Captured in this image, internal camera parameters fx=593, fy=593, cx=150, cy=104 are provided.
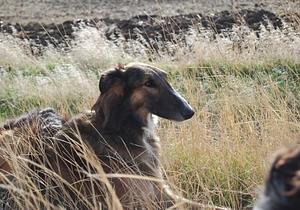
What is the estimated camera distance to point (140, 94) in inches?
169

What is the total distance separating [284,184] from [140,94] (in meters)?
2.80

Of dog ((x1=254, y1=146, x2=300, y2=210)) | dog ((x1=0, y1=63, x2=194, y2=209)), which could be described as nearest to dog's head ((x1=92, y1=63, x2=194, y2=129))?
dog ((x1=0, y1=63, x2=194, y2=209))

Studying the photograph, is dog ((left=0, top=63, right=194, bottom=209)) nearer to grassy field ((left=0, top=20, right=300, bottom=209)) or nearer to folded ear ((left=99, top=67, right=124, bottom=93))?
folded ear ((left=99, top=67, right=124, bottom=93))

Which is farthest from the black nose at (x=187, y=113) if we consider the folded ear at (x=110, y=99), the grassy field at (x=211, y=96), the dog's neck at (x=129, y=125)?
the folded ear at (x=110, y=99)

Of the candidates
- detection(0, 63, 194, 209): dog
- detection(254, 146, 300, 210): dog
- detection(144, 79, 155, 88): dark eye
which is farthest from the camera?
detection(144, 79, 155, 88): dark eye

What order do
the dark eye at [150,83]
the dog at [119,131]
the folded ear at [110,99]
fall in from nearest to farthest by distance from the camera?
the dog at [119,131], the folded ear at [110,99], the dark eye at [150,83]

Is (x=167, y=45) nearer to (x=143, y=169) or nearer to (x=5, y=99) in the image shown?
(x=5, y=99)

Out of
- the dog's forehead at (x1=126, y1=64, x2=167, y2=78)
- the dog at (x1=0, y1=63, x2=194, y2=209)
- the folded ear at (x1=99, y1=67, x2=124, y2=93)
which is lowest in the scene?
the dog at (x1=0, y1=63, x2=194, y2=209)

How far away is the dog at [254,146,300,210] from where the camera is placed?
1.49m

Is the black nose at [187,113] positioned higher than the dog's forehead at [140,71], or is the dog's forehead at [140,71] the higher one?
the dog's forehead at [140,71]

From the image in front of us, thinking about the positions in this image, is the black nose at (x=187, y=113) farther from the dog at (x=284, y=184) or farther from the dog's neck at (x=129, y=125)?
the dog at (x=284, y=184)

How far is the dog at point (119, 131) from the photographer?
4055mm

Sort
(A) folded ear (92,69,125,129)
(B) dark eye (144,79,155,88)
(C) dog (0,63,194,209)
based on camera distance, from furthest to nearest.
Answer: (B) dark eye (144,79,155,88) < (A) folded ear (92,69,125,129) < (C) dog (0,63,194,209)

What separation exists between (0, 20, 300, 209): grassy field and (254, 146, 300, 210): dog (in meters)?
2.00
